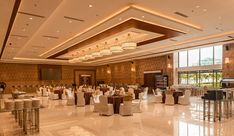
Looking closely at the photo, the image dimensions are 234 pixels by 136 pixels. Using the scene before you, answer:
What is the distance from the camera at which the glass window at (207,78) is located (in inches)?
613

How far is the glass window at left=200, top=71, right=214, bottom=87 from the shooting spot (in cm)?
1557

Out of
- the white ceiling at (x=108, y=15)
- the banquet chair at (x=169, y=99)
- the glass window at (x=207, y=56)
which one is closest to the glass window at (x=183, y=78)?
the glass window at (x=207, y=56)

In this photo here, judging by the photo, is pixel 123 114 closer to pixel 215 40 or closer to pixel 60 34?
pixel 60 34

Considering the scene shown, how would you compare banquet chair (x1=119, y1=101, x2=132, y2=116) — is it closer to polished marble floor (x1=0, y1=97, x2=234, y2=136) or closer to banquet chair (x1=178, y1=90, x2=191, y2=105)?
polished marble floor (x1=0, y1=97, x2=234, y2=136)

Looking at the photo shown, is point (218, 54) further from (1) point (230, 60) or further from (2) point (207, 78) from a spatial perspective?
(2) point (207, 78)

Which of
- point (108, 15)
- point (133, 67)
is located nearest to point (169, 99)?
point (108, 15)

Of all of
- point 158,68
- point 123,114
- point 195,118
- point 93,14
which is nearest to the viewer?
point 93,14

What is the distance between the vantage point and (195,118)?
24.7 ft

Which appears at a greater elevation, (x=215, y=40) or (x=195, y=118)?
(x=215, y=40)

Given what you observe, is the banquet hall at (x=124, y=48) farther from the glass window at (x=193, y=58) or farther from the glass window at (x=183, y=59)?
the glass window at (x=183, y=59)

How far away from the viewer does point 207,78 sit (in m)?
15.9

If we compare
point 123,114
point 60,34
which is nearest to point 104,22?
point 60,34

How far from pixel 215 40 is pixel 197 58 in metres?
5.00

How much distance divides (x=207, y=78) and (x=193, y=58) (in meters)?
2.08
